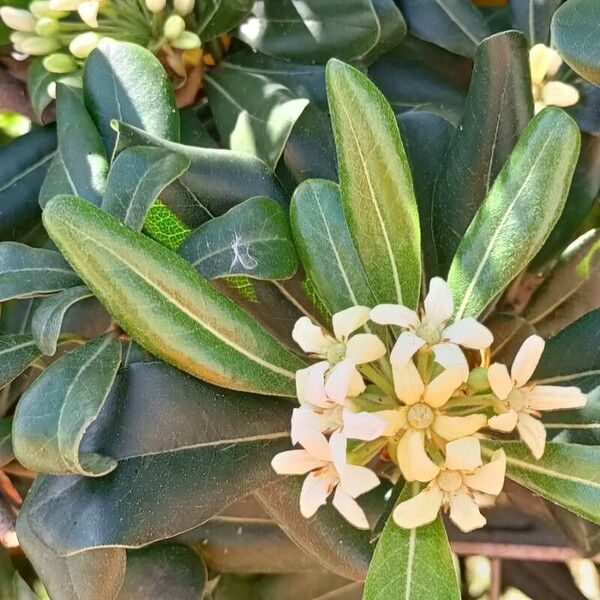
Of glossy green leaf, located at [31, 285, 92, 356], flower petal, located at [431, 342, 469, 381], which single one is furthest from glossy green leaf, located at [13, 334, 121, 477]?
flower petal, located at [431, 342, 469, 381]

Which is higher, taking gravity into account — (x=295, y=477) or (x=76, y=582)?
(x=295, y=477)

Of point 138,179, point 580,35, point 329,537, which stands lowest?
point 329,537

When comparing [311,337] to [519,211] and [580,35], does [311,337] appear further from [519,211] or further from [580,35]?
[580,35]

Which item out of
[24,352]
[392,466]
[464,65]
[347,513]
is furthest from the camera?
[464,65]

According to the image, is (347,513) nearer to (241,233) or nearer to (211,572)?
(241,233)

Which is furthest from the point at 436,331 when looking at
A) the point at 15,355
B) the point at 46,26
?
the point at 46,26

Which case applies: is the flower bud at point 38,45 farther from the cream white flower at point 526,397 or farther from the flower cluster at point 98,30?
the cream white flower at point 526,397

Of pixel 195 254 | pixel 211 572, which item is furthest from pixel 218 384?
pixel 211 572

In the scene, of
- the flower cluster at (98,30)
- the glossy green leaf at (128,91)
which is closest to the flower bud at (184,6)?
the flower cluster at (98,30)

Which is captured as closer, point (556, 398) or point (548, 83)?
point (556, 398)
